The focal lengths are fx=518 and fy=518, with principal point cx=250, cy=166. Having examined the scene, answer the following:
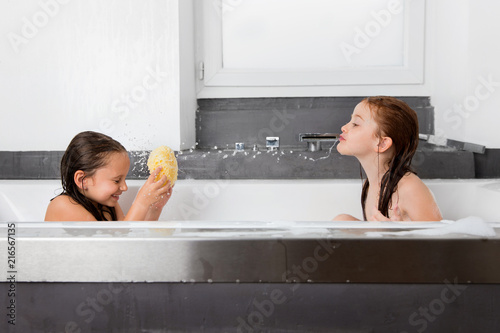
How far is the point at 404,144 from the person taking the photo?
1.29m

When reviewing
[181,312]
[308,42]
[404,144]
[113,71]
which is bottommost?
[181,312]

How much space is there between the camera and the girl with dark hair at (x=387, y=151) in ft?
4.08

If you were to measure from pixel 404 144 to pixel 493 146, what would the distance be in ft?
1.29

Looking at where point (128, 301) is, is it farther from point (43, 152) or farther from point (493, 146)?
point (493, 146)

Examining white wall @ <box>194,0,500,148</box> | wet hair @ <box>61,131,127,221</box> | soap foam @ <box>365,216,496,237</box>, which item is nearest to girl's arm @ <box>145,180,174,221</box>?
wet hair @ <box>61,131,127,221</box>

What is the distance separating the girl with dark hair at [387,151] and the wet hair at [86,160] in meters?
0.60

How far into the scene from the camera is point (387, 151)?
1.31 metres

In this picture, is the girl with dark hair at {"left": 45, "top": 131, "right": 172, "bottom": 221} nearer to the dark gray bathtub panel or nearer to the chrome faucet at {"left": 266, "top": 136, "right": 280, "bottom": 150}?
the chrome faucet at {"left": 266, "top": 136, "right": 280, "bottom": 150}

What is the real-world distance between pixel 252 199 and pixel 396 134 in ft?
1.44

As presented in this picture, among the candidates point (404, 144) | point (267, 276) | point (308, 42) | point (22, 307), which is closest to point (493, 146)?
point (404, 144)

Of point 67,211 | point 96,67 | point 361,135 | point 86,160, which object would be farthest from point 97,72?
point 361,135

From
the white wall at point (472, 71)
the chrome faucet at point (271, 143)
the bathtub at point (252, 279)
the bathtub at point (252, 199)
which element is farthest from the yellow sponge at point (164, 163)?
the white wall at point (472, 71)

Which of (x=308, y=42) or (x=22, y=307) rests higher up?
(x=308, y=42)

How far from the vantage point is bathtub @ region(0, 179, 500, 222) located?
146 centimetres
